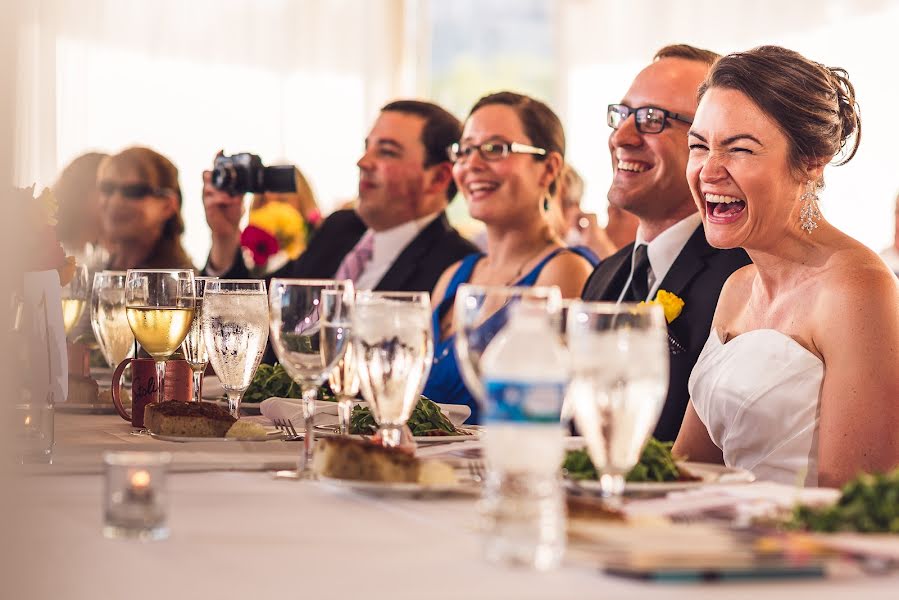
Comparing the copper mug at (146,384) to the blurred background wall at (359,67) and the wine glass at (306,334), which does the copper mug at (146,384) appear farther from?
the blurred background wall at (359,67)

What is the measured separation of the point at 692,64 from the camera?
2.77 meters

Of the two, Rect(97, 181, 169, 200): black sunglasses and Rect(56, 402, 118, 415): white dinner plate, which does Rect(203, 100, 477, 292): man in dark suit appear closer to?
Rect(97, 181, 169, 200): black sunglasses

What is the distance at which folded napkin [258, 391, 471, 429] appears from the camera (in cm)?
183

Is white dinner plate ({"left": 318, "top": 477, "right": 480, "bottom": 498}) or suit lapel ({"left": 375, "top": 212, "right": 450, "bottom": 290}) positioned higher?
suit lapel ({"left": 375, "top": 212, "right": 450, "bottom": 290})

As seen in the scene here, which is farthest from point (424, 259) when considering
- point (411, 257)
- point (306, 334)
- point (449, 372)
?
point (306, 334)

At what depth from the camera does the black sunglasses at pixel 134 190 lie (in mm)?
4254

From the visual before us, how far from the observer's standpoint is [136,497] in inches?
39.9

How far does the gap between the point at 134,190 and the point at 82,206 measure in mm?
478

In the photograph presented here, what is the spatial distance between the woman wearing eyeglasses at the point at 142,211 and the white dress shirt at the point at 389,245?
0.67 metres

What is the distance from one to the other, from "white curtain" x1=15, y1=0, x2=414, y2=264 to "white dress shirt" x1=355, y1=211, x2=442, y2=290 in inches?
143

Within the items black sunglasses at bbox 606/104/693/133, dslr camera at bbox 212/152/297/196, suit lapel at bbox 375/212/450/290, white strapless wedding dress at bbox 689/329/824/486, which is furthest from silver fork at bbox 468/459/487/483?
suit lapel at bbox 375/212/450/290

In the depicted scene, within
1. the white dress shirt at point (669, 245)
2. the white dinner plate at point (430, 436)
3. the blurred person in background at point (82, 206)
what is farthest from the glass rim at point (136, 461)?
the blurred person in background at point (82, 206)

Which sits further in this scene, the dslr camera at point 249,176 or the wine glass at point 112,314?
the dslr camera at point 249,176

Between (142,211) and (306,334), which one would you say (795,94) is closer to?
(306,334)
